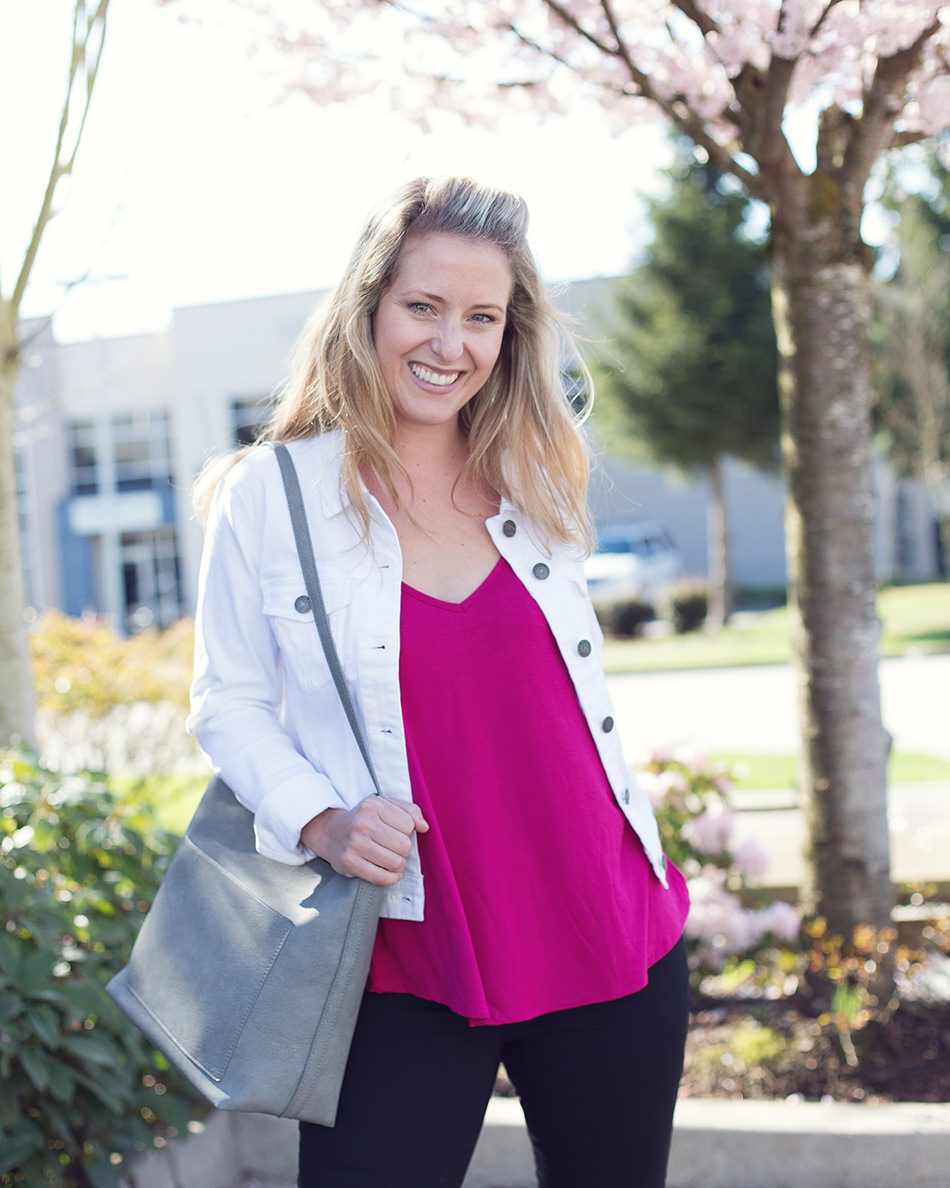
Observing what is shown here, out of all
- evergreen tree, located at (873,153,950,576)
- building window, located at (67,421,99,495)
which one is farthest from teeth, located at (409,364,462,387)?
building window, located at (67,421,99,495)

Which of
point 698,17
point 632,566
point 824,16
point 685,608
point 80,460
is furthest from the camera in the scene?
point 80,460

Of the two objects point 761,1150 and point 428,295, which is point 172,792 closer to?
point 761,1150

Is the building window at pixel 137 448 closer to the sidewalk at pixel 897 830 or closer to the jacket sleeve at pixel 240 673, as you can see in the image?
the sidewalk at pixel 897 830

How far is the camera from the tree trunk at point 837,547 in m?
2.93

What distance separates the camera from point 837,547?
2928 millimetres

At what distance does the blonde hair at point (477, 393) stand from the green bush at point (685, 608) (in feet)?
56.3

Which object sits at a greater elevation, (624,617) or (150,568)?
(150,568)

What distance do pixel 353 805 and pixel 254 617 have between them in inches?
11.7

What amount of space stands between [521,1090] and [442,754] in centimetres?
52

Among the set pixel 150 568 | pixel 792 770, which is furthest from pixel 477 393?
pixel 150 568

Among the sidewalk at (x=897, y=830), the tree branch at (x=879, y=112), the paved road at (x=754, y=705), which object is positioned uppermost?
the tree branch at (x=879, y=112)

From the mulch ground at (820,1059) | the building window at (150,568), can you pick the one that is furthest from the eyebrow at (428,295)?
the building window at (150,568)

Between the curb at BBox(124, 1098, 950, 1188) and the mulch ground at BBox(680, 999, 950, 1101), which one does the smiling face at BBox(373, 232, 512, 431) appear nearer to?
the curb at BBox(124, 1098, 950, 1188)

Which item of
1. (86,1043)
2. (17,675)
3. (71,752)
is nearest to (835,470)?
(86,1043)
